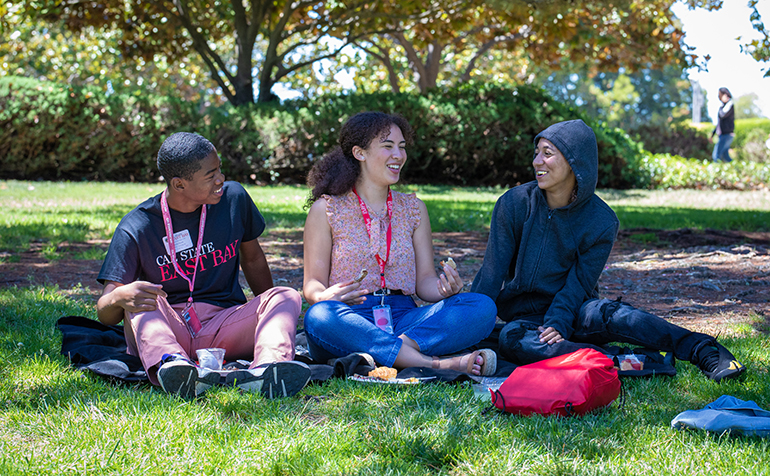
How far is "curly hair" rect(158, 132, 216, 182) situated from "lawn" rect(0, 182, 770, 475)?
1.05 m

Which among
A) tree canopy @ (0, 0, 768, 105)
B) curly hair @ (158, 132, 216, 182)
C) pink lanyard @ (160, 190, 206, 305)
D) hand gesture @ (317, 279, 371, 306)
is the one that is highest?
tree canopy @ (0, 0, 768, 105)

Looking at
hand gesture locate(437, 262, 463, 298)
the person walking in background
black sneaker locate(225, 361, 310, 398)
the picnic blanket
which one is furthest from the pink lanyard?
the person walking in background

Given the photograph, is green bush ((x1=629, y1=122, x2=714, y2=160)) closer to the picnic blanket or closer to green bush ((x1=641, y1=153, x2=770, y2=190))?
green bush ((x1=641, y1=153, x2=770, y2=190))

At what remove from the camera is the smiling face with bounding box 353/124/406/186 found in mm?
3650

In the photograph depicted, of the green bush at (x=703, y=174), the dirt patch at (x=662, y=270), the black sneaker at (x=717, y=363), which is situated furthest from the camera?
the green bush at (x=703, y=174)

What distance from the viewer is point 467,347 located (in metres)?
3.57

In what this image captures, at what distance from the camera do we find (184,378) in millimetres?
2812

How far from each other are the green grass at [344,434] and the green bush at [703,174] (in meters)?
14.6

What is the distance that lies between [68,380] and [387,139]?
197 cm

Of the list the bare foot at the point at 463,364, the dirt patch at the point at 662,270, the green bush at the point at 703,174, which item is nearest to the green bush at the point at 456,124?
the green bush at the point at 703,174

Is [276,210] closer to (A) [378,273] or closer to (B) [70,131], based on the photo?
(A) [378,273]

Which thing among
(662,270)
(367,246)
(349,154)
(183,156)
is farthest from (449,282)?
(662,270)

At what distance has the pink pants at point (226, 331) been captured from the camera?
119 inches

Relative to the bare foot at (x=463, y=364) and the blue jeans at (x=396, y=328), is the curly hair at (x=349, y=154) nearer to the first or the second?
the blue jeans at (x=396, y=328)
